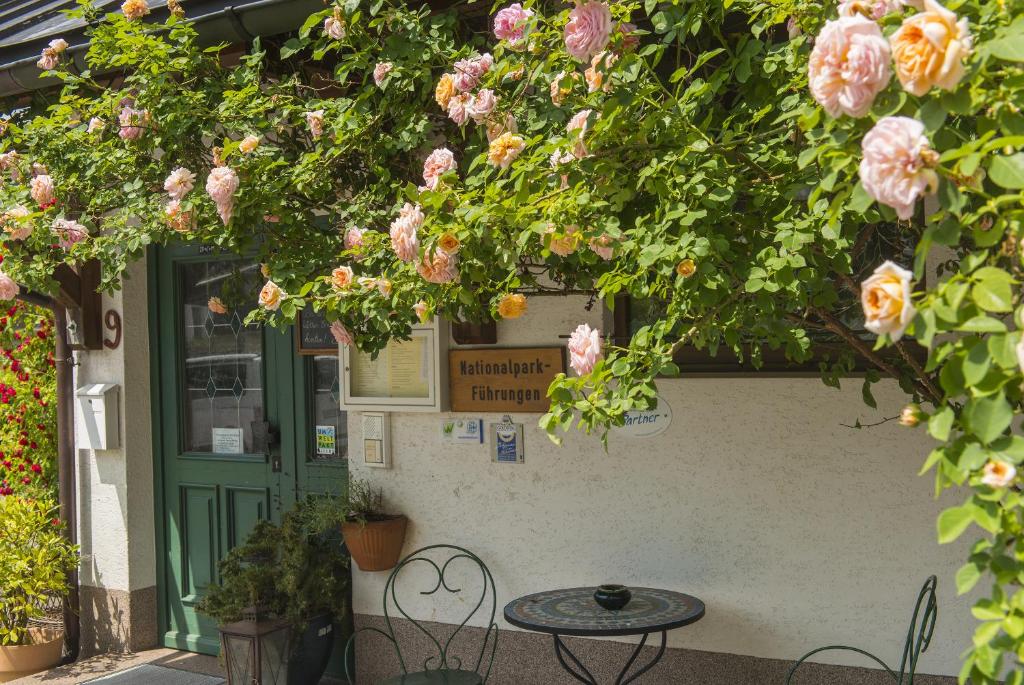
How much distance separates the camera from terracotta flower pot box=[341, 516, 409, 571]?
5.10 metres

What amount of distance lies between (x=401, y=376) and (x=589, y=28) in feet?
9.20

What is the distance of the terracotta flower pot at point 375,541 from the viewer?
5.10 metres

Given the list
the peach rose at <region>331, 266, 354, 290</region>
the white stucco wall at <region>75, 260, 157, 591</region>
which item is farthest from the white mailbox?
the peach rose at <region>331, 266, 354, 290</region>

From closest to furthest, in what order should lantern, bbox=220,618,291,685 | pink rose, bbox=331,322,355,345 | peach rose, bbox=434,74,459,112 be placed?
peach rose, bbox=434,74,459,112 → pink rose, bbox=331,322,355,345 → lantern, bbox=220,618,291,685

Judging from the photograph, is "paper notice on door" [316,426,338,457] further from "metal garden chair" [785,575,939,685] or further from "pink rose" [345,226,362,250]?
"metal garden chair" [785,575,939,685]

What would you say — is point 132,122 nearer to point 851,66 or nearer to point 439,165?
point 439,165

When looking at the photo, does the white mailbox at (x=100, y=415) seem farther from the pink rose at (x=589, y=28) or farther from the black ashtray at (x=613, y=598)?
the pink rose at (x=589, y=28)

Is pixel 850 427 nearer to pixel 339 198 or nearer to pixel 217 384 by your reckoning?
pixel 339 198

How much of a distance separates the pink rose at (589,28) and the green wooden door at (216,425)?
3503 mm

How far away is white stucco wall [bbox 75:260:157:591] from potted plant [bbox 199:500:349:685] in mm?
1406

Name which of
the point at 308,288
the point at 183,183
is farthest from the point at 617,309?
the point at 183,183

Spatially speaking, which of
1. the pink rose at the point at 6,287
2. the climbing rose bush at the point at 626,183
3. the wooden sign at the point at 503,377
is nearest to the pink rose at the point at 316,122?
the climbing rose bush at the point at 626,183

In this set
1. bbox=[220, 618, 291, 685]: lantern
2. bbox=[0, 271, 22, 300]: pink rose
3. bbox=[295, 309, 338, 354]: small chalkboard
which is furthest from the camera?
bbox=[295, 309, 338, 354]: small chalkboard

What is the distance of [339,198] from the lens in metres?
4.78
